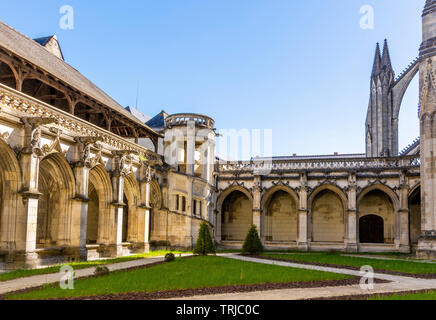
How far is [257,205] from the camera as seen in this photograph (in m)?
34.1

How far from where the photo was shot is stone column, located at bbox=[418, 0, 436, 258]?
24.4 meters

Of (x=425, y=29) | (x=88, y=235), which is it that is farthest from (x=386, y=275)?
(x=88, y=235)

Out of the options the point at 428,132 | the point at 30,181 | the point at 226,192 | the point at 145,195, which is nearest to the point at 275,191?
the point at 226,192

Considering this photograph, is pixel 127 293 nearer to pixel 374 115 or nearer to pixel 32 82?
pixel 32 82

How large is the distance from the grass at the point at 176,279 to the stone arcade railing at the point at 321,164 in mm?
18856

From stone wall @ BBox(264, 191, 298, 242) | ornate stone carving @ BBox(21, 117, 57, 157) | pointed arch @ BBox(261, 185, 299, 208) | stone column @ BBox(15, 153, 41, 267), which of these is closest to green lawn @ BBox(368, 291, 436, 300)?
stone column @ BBox(15, 153, 41, 267)

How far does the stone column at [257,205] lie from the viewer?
33.9m

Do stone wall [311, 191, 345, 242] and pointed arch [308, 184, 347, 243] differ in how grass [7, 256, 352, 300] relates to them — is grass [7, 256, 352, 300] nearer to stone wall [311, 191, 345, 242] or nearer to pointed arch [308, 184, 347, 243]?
pointed arch [308, 184, 347, 243]

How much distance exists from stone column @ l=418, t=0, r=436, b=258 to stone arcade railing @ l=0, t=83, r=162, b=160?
16.3 meters

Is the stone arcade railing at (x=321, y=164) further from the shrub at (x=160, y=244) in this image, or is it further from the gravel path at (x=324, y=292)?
the gravel path at (x=324, y=292)

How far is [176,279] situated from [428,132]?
724 inches
